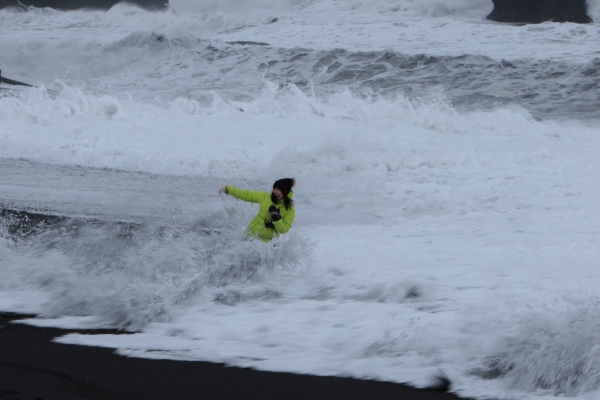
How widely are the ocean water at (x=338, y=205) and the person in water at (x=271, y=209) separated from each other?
19 centimetres

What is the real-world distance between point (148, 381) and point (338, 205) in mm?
7658

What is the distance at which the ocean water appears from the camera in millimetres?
4984

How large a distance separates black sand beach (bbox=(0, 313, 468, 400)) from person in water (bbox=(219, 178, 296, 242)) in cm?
268

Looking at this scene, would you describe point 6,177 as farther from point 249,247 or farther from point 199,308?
point 199,308

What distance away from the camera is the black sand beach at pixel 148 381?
154 inches

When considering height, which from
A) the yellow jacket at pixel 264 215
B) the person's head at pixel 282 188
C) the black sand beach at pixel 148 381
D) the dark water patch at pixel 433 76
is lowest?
the black sand beach at pixel 148 381

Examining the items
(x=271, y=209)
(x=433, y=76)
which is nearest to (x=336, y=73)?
(x=433, y=76)

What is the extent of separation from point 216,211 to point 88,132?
850 cm

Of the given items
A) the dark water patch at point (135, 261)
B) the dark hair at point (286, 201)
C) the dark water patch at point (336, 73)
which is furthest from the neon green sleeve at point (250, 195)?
the dark water patch at point (336, 73)

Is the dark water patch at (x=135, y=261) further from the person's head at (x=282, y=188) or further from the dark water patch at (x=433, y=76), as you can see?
the dark water patch at (x=433, y=76)

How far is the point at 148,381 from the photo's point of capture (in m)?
4.11

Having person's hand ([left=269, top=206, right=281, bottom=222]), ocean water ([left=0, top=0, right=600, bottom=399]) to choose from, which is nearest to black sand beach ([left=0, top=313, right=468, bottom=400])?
ocean water ([left=0, top=0, right=600, bottom=399])

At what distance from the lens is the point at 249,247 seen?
7.07 m

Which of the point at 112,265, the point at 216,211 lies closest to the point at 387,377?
the point at 112,265
